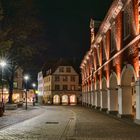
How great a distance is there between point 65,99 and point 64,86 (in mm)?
3977

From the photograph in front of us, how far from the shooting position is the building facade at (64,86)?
105 meters

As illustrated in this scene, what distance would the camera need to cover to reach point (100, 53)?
45375mm

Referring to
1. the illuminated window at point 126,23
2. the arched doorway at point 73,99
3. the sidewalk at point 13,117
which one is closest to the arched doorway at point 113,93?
the sidewalk at point 13,117

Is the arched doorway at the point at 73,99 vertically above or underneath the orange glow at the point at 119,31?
underneath

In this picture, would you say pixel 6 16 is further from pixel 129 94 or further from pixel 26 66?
pixel 129 94

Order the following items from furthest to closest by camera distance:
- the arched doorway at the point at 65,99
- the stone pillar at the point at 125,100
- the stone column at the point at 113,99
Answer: the arched doorway at the point at 65,99 → the stone column at the point at 113,99 → the stone pillar at the point at 125,100

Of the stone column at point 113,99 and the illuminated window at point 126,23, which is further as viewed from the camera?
the stone column at point 113,99

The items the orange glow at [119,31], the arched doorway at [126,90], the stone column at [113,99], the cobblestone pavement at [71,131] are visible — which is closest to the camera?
the cobblestone pavement at [71,131]

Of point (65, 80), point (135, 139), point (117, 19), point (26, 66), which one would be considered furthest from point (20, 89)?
point (135, 139)

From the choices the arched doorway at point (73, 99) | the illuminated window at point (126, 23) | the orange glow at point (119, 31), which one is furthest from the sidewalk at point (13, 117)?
the arched doorway at point (73, 99)

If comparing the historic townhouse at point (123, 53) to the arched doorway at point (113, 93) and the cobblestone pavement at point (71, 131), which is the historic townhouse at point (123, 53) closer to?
the arched doorway at point (113, 93)

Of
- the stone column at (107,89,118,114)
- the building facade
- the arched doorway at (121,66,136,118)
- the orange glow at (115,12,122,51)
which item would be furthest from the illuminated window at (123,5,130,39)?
the building facade

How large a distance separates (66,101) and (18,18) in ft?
209

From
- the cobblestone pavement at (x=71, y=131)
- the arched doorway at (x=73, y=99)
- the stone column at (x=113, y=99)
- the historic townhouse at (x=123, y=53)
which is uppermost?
the historic townhouse at (x=123, y=53)
